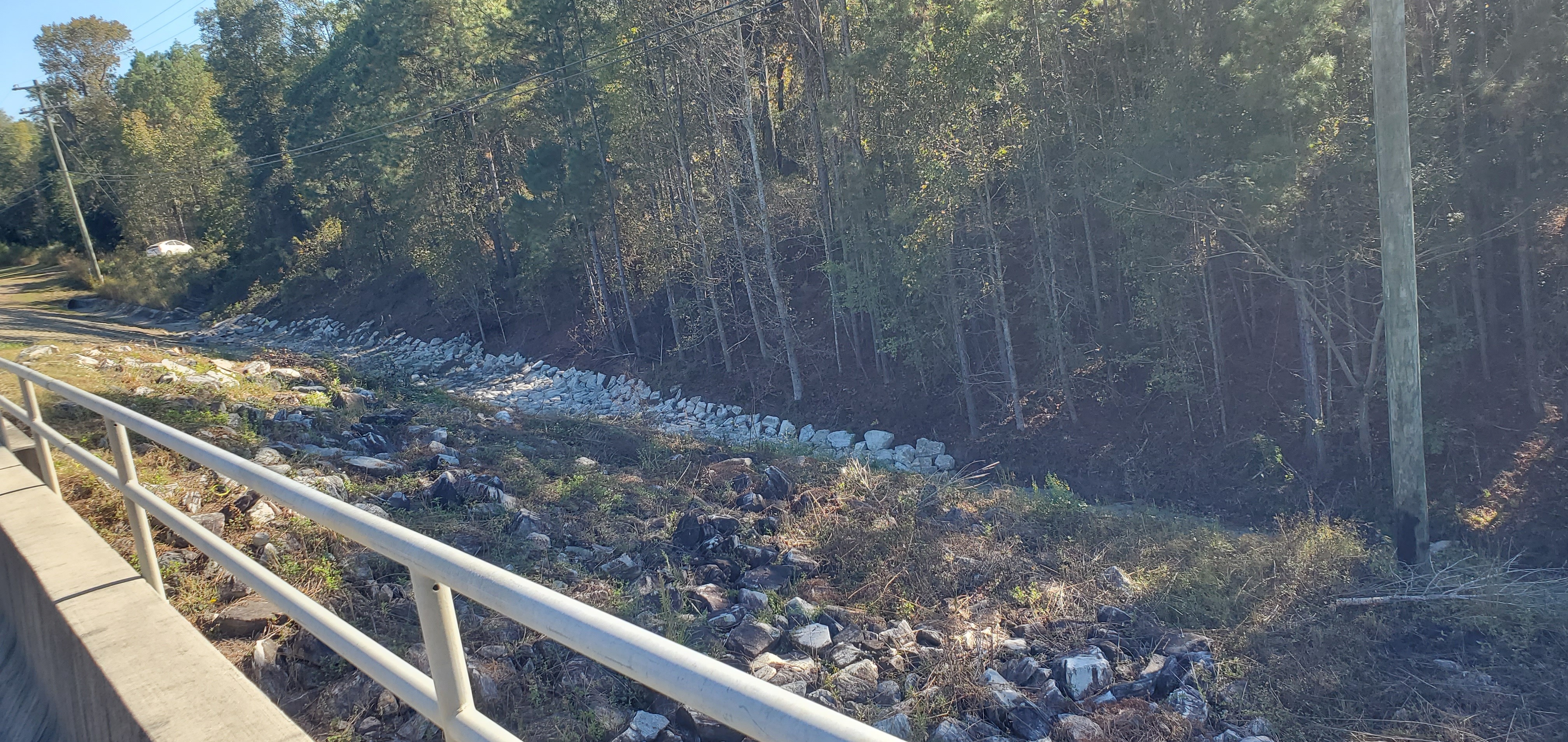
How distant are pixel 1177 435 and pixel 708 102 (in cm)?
1270

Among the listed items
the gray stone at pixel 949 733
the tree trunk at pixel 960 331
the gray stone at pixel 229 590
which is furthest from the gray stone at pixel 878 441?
the gray stone at pixel 229 590

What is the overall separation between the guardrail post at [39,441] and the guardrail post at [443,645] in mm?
4283

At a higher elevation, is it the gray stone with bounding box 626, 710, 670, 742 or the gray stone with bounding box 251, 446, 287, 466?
the gray stone with bounding box 251, 446, 287, 466

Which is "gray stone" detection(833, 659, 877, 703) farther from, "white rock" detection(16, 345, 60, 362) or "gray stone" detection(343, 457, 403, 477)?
"white rock" detection(16, 345, 60, 362)

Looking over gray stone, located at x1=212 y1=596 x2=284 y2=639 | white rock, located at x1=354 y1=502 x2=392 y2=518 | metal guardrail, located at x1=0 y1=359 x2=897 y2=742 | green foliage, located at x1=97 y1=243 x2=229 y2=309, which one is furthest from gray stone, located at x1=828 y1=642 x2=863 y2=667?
green foliage, located at x1=97 y1=243 x2=229 y2=309

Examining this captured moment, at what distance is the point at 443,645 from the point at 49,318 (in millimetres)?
40054

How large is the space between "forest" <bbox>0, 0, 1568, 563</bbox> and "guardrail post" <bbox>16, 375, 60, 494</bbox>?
13062mm

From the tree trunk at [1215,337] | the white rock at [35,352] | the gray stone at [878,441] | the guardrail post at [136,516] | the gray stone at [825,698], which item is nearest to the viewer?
the guardrail post at [136,516]

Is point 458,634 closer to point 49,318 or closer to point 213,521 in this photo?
point 213,521

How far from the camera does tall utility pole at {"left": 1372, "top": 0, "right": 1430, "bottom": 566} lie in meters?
9.92

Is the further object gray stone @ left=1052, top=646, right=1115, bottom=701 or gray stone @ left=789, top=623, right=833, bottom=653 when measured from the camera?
gray stone @ left=789, top=623, right=833, bottom=653

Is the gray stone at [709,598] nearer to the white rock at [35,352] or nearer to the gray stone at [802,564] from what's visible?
the gray stone at [802,564]

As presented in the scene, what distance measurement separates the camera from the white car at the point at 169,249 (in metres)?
45.4

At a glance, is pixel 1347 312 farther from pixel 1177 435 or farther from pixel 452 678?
pixel 452 678
